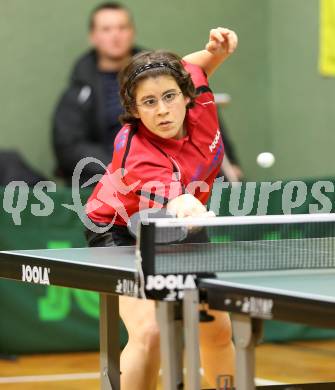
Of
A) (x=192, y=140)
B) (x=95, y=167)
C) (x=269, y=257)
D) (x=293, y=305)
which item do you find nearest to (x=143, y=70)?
(x=192, y=140)

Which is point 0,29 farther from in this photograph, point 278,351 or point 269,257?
point 269,257

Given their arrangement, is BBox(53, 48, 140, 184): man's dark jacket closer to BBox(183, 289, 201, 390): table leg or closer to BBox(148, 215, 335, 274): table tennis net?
BBox(148, 215, 335, 274): table tennis net

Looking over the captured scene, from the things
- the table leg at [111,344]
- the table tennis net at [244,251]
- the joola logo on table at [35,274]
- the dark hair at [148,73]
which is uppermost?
the dark hair at [148,73]

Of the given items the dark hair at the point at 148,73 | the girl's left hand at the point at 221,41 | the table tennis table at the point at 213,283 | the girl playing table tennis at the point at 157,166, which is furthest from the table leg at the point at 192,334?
the girl's left hand at the point at 221,41

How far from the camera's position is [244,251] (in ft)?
9.30

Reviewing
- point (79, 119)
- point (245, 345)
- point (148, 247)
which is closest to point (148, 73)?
point (148, 247)

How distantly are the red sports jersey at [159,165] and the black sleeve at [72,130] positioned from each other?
317cm

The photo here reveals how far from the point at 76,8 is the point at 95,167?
1.63 m

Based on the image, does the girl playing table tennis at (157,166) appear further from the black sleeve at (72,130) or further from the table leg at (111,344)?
the black sleeve at (72,130)

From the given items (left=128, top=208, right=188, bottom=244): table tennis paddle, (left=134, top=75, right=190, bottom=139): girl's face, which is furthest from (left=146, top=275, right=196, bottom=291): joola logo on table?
(left=134, top=75, right=190, bottom=139): girl's face

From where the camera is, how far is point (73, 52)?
7492 millimetres

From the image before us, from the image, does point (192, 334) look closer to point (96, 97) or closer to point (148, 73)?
point (148, 73)

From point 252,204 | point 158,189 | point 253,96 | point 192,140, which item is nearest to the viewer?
point 158,189

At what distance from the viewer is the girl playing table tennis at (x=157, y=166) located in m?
3.06
